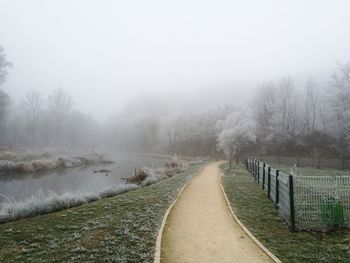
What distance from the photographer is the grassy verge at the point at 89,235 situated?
7672 millimetres

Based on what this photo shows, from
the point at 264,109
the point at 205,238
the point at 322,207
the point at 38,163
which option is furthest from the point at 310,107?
the point at 205,238

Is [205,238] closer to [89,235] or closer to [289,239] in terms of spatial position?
[289,239]

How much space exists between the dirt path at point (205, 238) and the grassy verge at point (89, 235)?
20.6 inches

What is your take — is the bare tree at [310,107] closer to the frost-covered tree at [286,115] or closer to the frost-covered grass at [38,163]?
the frost-covered tree at [286,115]

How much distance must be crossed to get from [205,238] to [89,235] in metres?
3.63

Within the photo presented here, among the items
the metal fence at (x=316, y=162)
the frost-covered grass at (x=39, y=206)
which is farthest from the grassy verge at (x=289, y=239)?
the metal fence at (x=316, y=162)

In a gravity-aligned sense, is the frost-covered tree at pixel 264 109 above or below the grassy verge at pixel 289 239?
above

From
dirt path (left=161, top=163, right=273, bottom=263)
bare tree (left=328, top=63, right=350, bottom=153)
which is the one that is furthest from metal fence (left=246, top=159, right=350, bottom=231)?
bare tree (left=328, top=63, right=350, bottom=153)

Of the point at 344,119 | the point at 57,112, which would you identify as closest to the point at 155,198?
the point at 344,119

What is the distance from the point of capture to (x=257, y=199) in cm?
1527

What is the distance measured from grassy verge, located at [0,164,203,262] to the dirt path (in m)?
0.52

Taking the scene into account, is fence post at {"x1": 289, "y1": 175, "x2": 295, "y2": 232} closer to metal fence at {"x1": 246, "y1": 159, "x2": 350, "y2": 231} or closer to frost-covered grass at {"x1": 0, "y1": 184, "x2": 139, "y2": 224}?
metal fence at {"x1": 246, "y1": 159, "x2": 350, "y2": 231}

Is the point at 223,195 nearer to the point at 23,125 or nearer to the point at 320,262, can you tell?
the point at 320,262

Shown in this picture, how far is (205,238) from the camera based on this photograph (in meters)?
8.85
